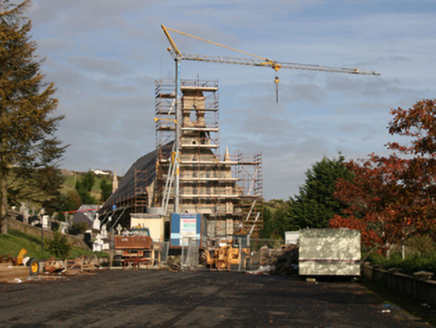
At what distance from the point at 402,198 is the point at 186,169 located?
71.9 metres

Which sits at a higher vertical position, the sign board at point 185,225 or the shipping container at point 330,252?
the sign board at point 185,225

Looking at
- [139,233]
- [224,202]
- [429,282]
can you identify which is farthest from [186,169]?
[429,282]

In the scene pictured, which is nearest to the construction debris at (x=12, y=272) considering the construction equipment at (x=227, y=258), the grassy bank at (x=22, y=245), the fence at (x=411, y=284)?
the grassy bank at (x=22, y=245)

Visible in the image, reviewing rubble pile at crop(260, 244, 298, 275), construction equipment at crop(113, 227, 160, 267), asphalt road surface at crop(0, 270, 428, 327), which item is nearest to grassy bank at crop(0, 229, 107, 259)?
construction equipment at crop(113, 227, 160, 267)

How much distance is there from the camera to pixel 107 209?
9300cm

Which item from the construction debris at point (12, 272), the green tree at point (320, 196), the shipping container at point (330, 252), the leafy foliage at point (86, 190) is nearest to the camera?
the construction debris at point (12, 272)

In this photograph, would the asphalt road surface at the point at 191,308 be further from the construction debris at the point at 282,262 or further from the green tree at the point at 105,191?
the green tree at the point at 105,191

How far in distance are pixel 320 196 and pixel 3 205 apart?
30363 mm

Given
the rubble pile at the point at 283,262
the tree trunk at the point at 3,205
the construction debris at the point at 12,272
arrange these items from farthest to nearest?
the tree trunk at the point at 3,205, the rubble pile at the point at 283,262, the construction debris at the point at 12,272

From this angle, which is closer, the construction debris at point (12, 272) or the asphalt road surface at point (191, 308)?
the asphalt road surface at point (191, 308)

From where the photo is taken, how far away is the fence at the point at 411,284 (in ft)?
54.0

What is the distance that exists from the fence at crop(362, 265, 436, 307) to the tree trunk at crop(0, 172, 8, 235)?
24957 mm

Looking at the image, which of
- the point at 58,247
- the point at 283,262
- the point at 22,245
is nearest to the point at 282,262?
the point at 283,262

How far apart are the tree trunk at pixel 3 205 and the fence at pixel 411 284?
24957mm
